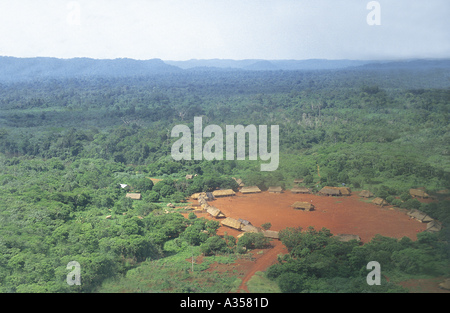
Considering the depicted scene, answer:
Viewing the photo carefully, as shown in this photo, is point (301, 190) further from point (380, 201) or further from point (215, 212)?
point (215, 212)

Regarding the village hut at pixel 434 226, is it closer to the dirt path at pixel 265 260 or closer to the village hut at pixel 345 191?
the village hut at pixel 345 191

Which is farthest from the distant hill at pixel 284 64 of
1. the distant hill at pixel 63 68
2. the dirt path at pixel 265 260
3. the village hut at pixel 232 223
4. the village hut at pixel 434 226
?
the dirt path at pixel 265 260

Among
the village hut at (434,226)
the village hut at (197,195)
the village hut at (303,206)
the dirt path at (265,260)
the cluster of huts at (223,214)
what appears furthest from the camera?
the village hut at (197,195)

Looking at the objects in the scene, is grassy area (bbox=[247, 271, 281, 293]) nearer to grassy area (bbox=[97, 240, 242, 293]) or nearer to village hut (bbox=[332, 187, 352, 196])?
grassy area (bbox=[97, 240, 242, 293])
